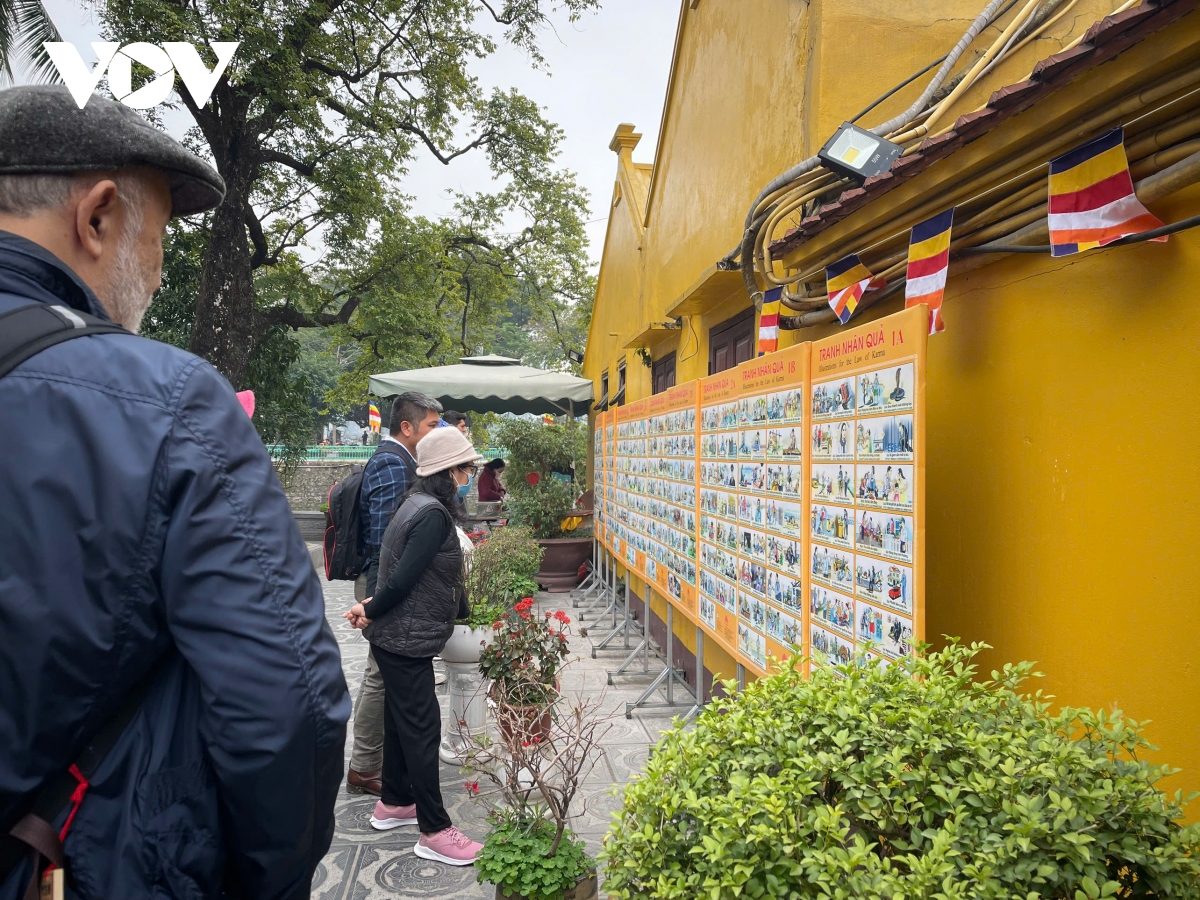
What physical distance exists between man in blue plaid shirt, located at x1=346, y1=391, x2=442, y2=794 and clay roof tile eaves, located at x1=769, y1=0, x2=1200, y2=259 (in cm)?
281

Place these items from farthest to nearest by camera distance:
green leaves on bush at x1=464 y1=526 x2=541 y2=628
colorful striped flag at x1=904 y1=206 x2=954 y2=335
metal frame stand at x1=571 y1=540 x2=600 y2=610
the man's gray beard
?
metal frame stand at x1=571 y1=540 x2=600 y2=610 → green leaves on bush at x1=464 y1=526 x2=541 y2=628 → colorful striped flag at x1=904 y1=206 x2=954 y2=335 → the man's gray beard

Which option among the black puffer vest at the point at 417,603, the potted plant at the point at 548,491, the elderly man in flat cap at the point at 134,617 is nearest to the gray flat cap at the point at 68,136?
the elderly man in flat cap at the point at 134,617

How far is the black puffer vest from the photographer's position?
12.5ft

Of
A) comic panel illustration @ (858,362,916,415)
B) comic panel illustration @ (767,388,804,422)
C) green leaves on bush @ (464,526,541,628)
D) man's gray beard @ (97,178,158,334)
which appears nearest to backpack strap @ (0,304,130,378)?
man's gray beard @ (97,178,158,334)

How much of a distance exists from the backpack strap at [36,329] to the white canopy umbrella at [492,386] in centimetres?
933

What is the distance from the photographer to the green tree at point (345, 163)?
11.4 meters

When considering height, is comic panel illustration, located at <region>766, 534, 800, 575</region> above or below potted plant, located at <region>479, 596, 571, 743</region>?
above

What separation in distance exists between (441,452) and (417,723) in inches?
53.7

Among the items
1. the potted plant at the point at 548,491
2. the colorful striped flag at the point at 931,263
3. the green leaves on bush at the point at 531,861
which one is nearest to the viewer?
the colorful striped flag at the point at 931,263

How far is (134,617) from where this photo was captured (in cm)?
118

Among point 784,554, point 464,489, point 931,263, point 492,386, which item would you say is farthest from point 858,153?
point 464,489

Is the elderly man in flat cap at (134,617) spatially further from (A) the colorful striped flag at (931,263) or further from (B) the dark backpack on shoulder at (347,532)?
(B) the dark backpack on shoulder at (347,532)

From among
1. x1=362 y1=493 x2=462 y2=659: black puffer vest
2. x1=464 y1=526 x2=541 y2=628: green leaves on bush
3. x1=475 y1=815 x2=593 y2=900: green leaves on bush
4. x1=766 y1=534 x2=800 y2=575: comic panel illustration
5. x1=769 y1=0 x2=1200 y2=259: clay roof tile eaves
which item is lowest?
x1=475 y1=815 x2=593 y2=900: green leaves on bush

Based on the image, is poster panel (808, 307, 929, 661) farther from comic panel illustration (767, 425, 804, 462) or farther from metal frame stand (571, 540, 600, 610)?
metal frame stand (571, 540, 600, 610)
